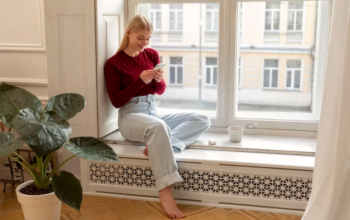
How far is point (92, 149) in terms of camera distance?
2.05m

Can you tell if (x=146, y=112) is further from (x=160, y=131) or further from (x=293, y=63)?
(x=293, y=63)

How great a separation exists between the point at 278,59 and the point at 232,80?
526 millimetres

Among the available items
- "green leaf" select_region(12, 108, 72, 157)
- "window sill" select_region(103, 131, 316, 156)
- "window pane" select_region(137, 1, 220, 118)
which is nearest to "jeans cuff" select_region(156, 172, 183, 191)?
"window sill" select_region(103, 131, 316, 156)

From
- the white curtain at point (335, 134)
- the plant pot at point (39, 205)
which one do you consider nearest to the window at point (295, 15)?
the white curtain at point (335, 134)

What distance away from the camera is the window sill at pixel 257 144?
2.52 metres

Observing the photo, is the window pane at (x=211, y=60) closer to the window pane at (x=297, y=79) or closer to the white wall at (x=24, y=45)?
the window pane at (x=297, y=79)

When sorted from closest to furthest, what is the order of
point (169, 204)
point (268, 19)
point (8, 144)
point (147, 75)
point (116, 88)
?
point (8, 144), point (169, 204), point (147, 75), point (116, 88), point (268, 19)

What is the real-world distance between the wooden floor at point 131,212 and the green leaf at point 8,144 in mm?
593

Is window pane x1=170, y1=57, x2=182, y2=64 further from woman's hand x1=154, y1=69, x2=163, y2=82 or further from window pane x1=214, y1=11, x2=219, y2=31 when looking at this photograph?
woman's hand x1=154, y1=69, x2=163, y2=82

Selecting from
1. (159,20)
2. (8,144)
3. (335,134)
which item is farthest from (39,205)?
(159,20)

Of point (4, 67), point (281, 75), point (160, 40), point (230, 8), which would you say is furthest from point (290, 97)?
point (4, 67)

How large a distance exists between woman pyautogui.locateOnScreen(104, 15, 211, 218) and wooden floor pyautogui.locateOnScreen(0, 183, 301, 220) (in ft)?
0.36

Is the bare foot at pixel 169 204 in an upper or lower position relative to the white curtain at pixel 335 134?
lower

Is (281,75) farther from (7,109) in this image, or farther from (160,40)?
(7,109)
